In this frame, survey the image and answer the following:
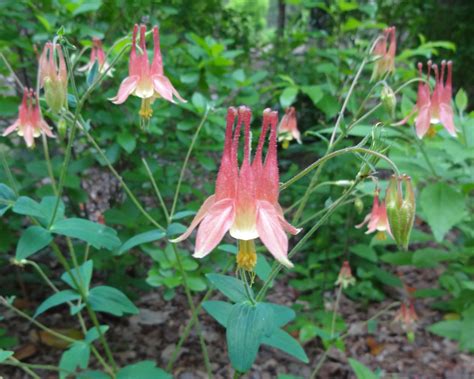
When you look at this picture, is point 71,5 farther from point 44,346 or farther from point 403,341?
point 403,341

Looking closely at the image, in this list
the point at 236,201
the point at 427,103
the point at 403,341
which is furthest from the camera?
the point at 403,341

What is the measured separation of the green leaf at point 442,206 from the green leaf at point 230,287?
1.01 metres

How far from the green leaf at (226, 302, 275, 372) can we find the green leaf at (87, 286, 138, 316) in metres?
0.57

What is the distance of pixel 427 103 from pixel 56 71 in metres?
1.30

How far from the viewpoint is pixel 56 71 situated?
1350mm

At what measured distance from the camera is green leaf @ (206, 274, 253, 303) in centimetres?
129

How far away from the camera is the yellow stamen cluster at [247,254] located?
3.26 feet

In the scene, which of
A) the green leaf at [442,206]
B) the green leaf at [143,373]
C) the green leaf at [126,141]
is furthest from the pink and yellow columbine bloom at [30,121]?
the green leaf at [442,206]

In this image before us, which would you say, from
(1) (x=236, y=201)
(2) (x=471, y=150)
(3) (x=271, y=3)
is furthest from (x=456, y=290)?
(3) (x=271, y=3)

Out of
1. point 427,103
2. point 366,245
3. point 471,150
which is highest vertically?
point 427,103

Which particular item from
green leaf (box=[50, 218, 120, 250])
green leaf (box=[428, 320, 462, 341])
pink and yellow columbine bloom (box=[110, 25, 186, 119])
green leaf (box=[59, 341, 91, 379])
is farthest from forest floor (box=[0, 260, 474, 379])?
pink and yellow columbine bloom (box=[110, 25, 186, 119])

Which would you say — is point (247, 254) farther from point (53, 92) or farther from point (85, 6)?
point (85, 6)

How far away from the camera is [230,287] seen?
1311mm

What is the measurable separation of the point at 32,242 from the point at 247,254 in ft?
2.56
